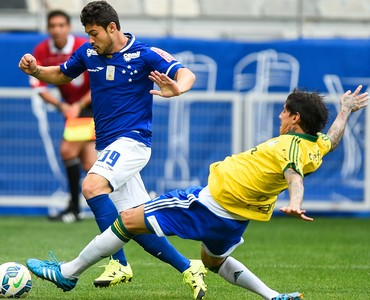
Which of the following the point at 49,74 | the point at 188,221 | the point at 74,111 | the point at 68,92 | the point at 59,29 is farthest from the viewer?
the point at 68,92

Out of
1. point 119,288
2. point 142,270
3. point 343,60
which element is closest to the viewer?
point 119,288

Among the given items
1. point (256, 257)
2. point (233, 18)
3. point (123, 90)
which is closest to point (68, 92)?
point (256, 257)

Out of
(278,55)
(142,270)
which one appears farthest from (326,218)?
(142,270)

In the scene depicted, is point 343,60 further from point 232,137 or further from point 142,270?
point 142,270

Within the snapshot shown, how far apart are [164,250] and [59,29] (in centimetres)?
547

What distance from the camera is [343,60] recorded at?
12797mm

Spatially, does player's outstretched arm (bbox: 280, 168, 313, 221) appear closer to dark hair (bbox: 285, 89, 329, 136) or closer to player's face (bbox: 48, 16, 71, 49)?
dark hair (bbox: 285, 89, 329, 136)

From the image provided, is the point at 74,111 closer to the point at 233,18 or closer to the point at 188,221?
the point at 233,18

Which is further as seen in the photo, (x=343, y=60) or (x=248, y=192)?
(x=343, y=60)

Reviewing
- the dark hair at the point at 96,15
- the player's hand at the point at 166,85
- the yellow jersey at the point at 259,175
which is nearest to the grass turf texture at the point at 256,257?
the yellow jersey at the point at 259,175

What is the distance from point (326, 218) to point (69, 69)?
6.33 metres

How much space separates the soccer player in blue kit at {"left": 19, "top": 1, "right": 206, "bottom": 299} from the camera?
6.78m

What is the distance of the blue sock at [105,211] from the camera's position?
22.6 feet

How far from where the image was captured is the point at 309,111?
233 inches
